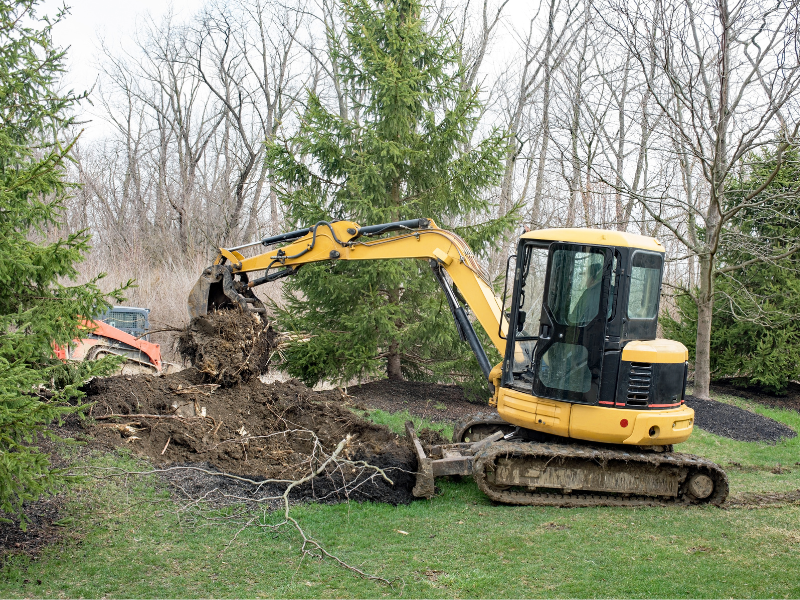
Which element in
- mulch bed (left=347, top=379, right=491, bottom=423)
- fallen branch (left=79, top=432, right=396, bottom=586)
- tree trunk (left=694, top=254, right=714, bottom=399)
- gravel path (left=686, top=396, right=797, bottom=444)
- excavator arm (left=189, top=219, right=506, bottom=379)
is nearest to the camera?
fallen branch (left=79, top=432, right=396, bottom=586)

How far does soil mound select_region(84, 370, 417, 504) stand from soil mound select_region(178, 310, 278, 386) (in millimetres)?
176

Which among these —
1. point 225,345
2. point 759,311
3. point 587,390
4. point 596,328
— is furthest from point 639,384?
point 759,311

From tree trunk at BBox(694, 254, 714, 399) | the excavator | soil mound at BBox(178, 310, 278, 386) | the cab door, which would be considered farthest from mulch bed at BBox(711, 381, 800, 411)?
soil mound at BBox(178, 310, 278, 386)

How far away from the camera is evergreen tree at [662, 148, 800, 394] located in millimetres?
13992

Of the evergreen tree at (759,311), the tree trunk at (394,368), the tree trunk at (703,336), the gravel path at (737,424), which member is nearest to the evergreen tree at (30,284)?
the tree trunk at (394,368)

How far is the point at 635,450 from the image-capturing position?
671cm

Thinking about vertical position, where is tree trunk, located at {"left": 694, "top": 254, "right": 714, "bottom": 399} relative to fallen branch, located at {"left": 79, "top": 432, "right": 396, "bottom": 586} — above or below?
above

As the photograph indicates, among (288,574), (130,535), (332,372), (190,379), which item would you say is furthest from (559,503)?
(332,372)

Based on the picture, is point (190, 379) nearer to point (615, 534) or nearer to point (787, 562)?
point (615, 534)

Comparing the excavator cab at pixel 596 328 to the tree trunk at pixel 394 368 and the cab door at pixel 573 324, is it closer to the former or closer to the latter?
the cab door at pixel 573 324

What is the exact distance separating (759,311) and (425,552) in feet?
37.5

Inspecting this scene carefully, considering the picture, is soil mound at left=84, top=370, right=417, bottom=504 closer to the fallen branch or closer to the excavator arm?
the fallen branch

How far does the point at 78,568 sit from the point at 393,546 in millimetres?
2374

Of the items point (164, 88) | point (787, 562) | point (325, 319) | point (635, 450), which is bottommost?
point (787, 562)
